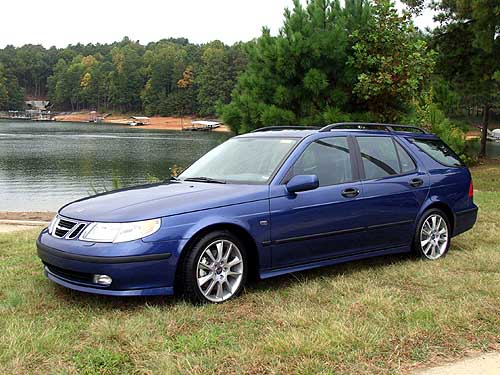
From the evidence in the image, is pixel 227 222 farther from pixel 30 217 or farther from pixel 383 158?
pixel 30 217

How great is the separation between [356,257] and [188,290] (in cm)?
192

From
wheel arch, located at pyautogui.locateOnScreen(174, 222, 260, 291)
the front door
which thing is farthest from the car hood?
the front door

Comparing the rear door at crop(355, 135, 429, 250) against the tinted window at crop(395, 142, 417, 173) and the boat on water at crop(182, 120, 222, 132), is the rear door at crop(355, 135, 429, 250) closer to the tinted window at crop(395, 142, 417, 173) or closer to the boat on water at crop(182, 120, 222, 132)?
the tinted window at crop(395, 142, 417, 173)

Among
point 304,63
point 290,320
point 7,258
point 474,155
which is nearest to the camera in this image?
point 290,320

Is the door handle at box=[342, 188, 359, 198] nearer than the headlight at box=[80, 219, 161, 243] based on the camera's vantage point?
No

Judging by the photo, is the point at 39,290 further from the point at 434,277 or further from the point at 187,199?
the point at 434,277

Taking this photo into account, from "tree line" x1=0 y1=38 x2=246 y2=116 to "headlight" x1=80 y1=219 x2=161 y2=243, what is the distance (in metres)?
104

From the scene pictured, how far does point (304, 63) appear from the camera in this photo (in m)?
12.2

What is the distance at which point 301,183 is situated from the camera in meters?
5.18

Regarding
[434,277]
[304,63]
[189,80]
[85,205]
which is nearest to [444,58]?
[304,63]

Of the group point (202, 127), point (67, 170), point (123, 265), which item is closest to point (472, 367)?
point (123, 265)

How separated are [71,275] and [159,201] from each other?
0.92m

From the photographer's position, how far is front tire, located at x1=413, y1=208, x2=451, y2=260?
252 inches

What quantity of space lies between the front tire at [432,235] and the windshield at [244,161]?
1868 millimetres
